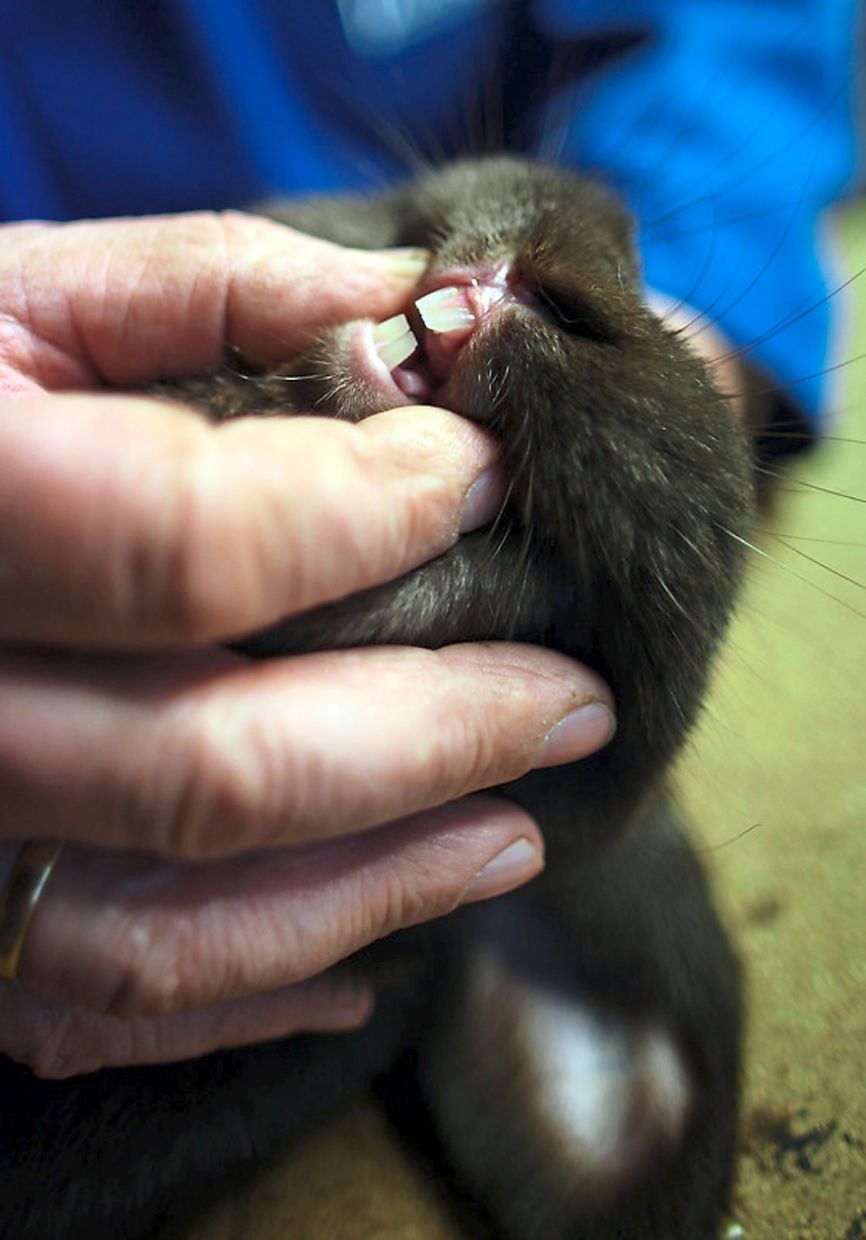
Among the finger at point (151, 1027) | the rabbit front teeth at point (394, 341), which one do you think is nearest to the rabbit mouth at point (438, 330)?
the rabbit front teeth at point (394, 341)

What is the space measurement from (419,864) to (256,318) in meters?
0.40

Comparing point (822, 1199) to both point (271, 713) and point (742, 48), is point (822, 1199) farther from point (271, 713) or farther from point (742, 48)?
point (742, 48)

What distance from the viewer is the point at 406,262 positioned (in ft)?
2.43

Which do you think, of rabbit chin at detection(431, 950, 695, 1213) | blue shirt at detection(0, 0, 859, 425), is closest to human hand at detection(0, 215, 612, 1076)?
rabbit chin at detection(431, 950, 695, 1213)

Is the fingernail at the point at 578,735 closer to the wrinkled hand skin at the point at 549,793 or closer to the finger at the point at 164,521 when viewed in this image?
the wrinkled hand skin at the point at 549,793

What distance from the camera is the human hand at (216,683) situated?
1.39 feet

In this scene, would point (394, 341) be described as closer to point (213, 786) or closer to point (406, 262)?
point (406, 262)

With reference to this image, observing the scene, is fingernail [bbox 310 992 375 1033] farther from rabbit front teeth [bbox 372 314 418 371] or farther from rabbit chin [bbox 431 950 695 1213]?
rabbit front teeth [bbox 372 314 418 371]

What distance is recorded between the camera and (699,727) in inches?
28.3

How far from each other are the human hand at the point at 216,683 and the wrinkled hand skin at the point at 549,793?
35 mm

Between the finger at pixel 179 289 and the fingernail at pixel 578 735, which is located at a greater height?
the finger at pixel 179 289

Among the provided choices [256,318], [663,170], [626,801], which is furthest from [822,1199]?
[663,170]

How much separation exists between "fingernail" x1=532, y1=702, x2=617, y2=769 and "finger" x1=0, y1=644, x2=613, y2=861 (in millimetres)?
69

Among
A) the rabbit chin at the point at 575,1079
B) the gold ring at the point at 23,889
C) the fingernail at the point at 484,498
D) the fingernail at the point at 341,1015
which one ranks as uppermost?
the fingernail at the point at 484,498
